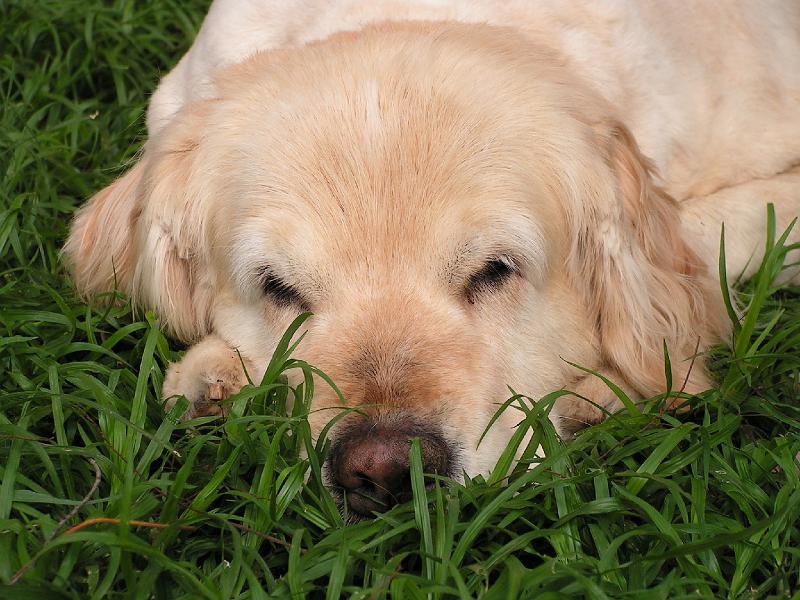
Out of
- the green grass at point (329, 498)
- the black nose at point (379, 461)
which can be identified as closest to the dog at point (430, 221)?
the black nose at point (379, 461)

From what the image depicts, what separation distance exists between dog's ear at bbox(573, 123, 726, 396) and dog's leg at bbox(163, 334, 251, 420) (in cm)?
119

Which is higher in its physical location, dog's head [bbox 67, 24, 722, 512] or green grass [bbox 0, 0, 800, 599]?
dog's head [bbox 67, 24, 722, 512]

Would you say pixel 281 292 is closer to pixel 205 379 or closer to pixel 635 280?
pixel 205 379

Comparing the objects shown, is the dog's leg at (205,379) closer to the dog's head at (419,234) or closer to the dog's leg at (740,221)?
the dog's head at (419,234)

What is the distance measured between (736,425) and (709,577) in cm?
59

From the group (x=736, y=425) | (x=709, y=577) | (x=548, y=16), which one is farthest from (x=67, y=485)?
(x=548, y=16)

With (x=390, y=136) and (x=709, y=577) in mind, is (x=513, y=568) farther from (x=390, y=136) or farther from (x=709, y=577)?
(x=390, y=136)

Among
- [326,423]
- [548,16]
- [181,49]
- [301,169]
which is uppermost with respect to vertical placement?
[548,16]

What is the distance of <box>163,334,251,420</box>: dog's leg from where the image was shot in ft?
10.5

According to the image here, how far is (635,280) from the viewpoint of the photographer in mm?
3410

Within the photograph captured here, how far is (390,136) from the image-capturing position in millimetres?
3018

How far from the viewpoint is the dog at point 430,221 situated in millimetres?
2900

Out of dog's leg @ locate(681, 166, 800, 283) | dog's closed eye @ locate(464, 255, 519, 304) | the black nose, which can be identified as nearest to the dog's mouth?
the black nose

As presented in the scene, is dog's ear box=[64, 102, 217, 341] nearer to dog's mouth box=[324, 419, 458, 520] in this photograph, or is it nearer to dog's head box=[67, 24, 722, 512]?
dog's head box=[67, 24, 722, 512]
